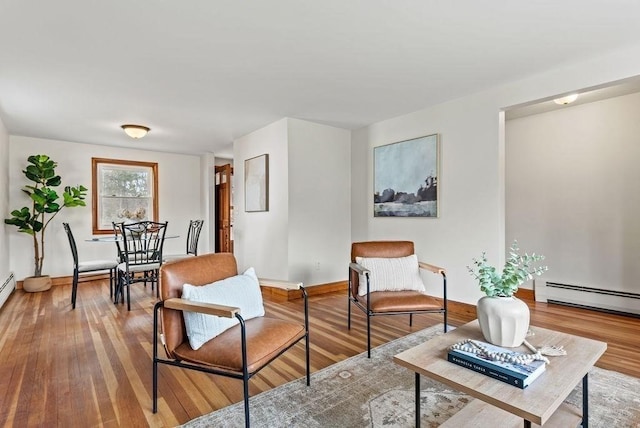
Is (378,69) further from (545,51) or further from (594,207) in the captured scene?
(594,207)

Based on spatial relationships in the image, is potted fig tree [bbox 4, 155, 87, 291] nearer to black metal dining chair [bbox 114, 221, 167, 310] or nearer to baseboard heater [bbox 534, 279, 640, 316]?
black metal dining chair [bbox 114, 221, 167, 310]

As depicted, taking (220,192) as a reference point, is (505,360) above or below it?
below

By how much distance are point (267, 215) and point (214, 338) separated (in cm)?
294

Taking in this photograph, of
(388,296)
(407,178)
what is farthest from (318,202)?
(388,296)

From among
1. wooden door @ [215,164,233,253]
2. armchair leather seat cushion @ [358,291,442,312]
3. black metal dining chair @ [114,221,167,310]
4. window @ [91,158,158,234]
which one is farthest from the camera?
wooden door @ [215,164,233,253]

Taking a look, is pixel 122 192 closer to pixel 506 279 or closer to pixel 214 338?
pixel 214 338

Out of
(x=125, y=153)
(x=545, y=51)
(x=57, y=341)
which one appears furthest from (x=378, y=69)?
(x=125, y=153)

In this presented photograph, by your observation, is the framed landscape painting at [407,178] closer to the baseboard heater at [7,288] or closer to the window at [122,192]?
the window at [122,192]

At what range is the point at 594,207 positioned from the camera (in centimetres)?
375

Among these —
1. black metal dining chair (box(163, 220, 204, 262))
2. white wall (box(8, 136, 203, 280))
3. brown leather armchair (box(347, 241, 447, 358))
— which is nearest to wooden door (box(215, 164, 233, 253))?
white wall (box(8, 136, 203, 280))

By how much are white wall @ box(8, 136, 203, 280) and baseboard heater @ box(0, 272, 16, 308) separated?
311 mm

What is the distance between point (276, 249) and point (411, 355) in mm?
3053

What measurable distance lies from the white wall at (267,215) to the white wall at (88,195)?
6.22ft

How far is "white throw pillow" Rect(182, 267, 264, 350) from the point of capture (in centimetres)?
172
